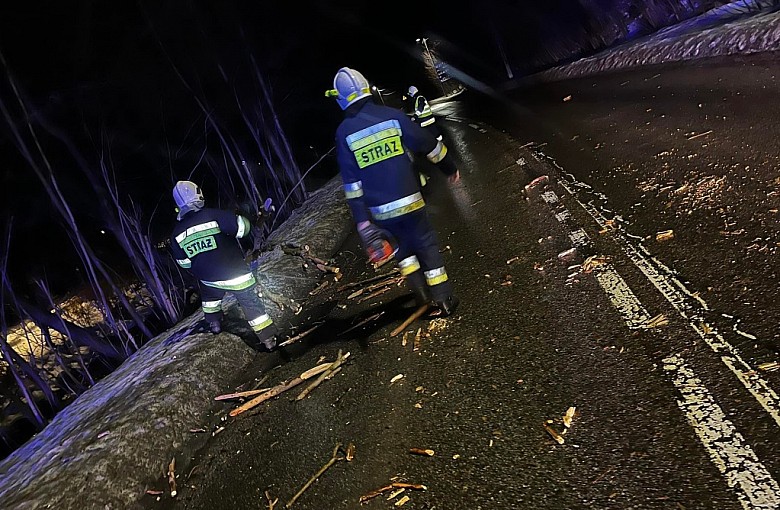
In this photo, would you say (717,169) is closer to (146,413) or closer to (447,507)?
(447,507)

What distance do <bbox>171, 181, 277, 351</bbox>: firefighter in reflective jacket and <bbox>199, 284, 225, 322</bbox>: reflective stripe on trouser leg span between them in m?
0.16

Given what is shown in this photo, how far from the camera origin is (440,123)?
19.8 m

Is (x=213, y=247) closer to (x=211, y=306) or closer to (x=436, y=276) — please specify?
(x=211, y=306)

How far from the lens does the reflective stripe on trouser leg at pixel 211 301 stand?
6.07 metres

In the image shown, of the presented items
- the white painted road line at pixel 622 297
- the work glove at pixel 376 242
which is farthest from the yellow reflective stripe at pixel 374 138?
the white painted road line at pixel 622 297

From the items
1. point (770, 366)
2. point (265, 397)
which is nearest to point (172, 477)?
point (265, 397)

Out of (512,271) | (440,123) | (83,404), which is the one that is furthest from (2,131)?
(512,271)

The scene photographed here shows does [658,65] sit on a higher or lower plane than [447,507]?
higher

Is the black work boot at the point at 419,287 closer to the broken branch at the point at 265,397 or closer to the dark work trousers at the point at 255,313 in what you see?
the broken branch at the point at 265,397

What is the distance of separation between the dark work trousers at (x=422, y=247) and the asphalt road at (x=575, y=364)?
14.5 inches

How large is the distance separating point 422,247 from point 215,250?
2.45 metres

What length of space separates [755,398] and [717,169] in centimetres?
358

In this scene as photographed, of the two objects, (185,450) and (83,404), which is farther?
(83,404)

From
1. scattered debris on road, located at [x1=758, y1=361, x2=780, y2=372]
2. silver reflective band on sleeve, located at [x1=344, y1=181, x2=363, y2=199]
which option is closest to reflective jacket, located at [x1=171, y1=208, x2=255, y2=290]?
silver reflective band on sleeve, located at [x1=344, y1=181, x2=363, y2=199]
